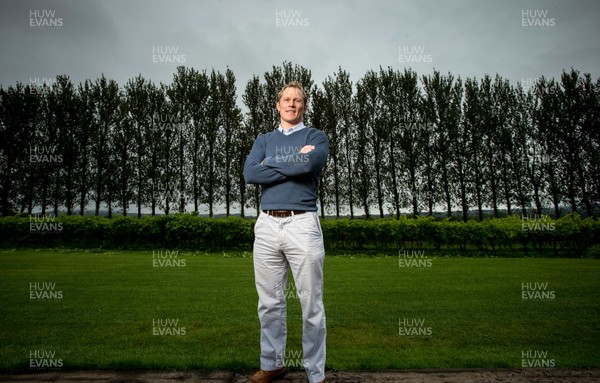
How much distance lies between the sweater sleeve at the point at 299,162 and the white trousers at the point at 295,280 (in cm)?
42

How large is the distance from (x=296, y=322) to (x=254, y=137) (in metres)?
27.6

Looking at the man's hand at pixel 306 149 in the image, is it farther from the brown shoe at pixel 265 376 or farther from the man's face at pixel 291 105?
the brown shoe at pixel 265 376

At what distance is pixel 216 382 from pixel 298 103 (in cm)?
282

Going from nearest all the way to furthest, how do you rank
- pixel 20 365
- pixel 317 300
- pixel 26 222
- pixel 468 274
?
pixel 317 300
pixel 20 365
pixel 468 274
pixel 26 222

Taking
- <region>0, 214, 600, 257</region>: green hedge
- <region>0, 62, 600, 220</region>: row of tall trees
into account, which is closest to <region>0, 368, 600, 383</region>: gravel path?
<region>0, 214, 600, 257</region>: green hedge

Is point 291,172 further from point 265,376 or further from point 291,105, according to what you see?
point 265,376

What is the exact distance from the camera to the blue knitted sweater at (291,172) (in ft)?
10.2

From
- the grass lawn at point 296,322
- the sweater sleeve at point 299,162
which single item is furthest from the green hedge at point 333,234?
the sweater sleeve at point 299,162

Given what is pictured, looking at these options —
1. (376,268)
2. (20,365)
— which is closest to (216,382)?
(20,365)

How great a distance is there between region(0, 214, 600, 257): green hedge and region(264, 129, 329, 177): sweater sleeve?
16334 millimetres

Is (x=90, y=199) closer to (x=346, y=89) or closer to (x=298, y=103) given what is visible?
(x=346, y=89)

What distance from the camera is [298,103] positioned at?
3.43m

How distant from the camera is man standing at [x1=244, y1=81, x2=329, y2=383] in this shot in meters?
2.92

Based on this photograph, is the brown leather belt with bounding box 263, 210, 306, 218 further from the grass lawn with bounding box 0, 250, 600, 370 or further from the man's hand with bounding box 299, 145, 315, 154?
the grass lawn with bounding box 0, 250, 600, 370
